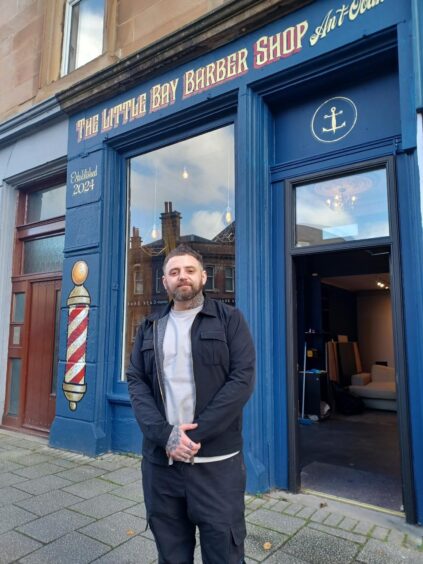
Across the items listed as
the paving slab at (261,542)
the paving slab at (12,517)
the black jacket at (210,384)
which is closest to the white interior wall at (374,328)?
the paving slab at (261,542)

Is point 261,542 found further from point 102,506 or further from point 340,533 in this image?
point 102,506

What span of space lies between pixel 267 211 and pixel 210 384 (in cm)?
273

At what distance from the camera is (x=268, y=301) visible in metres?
4.43

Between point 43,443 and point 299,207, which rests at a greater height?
point 299,207

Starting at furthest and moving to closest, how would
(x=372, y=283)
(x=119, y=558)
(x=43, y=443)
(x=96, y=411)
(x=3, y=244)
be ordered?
(x=372, y=283) → (x=3, y=244) → (x=43, y=443) → (x=96, y=411) → (x=119, y=558)

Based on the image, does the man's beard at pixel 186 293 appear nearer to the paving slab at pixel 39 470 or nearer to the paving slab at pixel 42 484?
the paving slab at pixel 42 484

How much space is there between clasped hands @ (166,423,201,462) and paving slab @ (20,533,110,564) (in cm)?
161

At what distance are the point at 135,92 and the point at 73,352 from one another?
3618 mm

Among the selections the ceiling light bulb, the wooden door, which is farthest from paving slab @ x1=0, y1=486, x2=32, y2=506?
the ceiling light bulb

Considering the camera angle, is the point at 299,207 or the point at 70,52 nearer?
the point at 299,207

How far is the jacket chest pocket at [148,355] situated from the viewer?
236 centimetres

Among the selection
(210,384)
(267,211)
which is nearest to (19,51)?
(267,211)

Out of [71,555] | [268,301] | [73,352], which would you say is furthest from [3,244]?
[71,555]

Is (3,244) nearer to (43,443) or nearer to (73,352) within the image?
(73,352)
